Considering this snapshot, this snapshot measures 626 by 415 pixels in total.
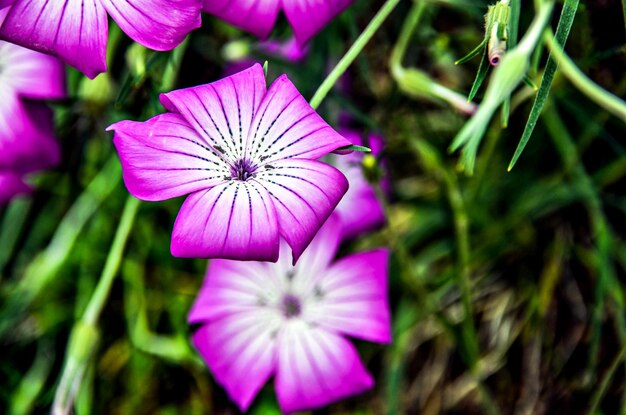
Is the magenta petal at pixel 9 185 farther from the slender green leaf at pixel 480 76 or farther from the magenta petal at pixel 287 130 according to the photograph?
the slender green leaf at pixel 480 76

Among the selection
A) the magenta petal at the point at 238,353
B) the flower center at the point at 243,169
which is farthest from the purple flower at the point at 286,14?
the magenta petal at the point at 238,353

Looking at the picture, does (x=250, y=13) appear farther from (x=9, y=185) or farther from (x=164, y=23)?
(x=9, y=185)

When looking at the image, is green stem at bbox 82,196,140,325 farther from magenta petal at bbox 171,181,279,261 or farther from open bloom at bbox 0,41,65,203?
magenta petal at bbox 171,181,279,261

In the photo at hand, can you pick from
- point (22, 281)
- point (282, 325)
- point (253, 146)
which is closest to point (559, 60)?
point (253, 146)

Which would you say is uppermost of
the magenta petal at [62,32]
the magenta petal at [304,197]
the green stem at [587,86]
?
the green stem at [587,86]

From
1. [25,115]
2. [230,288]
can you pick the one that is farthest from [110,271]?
[25,115]

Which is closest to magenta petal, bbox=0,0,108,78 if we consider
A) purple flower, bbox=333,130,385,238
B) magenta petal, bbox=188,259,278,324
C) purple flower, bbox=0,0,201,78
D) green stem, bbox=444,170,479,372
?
Result: purple flower, bbox=0,0,201,78

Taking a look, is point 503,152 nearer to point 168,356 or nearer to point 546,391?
point 546,391
